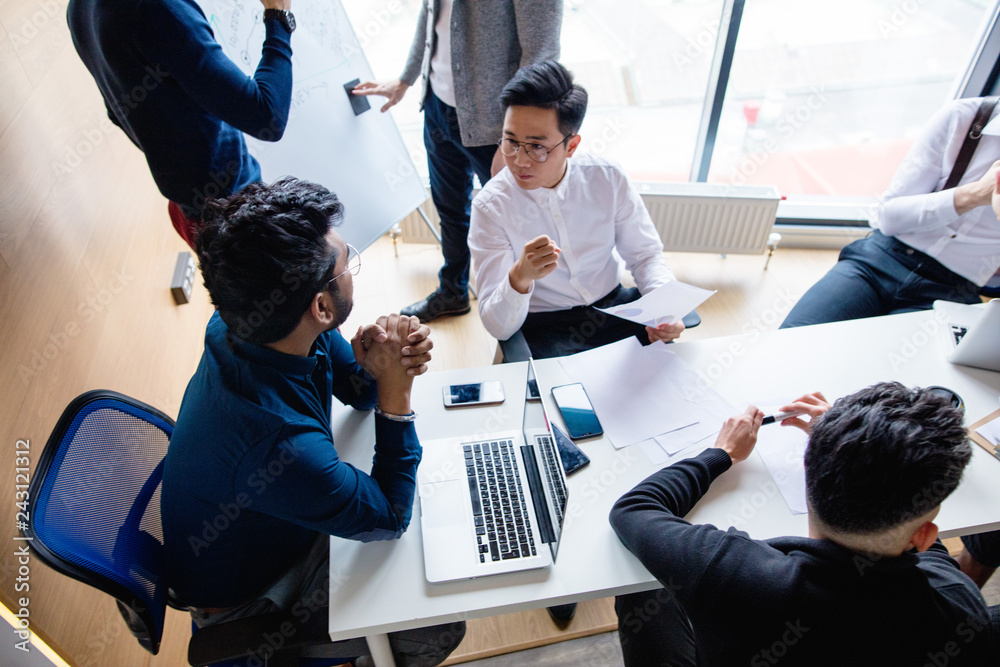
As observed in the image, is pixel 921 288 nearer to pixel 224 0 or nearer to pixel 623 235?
pixel 623 235

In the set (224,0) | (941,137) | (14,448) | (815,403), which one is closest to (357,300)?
(224,0)

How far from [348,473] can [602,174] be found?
1.24 metres

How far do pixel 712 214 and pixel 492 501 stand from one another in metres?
2.27

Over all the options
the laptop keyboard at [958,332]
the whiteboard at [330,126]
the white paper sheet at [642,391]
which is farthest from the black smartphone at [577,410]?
the whiteboard at [330,126]

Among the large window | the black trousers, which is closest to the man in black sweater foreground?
the black trousers

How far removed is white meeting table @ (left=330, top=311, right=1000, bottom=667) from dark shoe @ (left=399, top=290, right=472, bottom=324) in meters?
1.37

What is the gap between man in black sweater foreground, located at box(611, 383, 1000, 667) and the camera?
0.85m

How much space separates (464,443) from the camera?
1271 millimetres

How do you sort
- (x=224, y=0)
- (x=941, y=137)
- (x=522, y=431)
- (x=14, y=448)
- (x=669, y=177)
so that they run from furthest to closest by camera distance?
(x=669, y=177) → (x=941, y=137) → (x=224, y=0) → (x=522, y=431) → (x=14, y=448)

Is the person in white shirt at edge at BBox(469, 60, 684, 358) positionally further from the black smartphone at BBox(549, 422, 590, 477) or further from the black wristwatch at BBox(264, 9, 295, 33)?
the black wristwatch at BBox(264, 9, 295, 33)

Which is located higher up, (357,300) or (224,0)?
(224,0)

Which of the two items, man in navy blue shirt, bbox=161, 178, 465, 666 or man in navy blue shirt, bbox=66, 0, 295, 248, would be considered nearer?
man in navy blue shirt, bbox=161, 178, 465, 666

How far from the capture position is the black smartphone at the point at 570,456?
1246mm

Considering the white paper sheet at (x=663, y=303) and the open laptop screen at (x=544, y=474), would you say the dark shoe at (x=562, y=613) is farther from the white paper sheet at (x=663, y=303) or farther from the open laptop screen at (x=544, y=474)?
the white paper sheet at (x=663, y=303)
